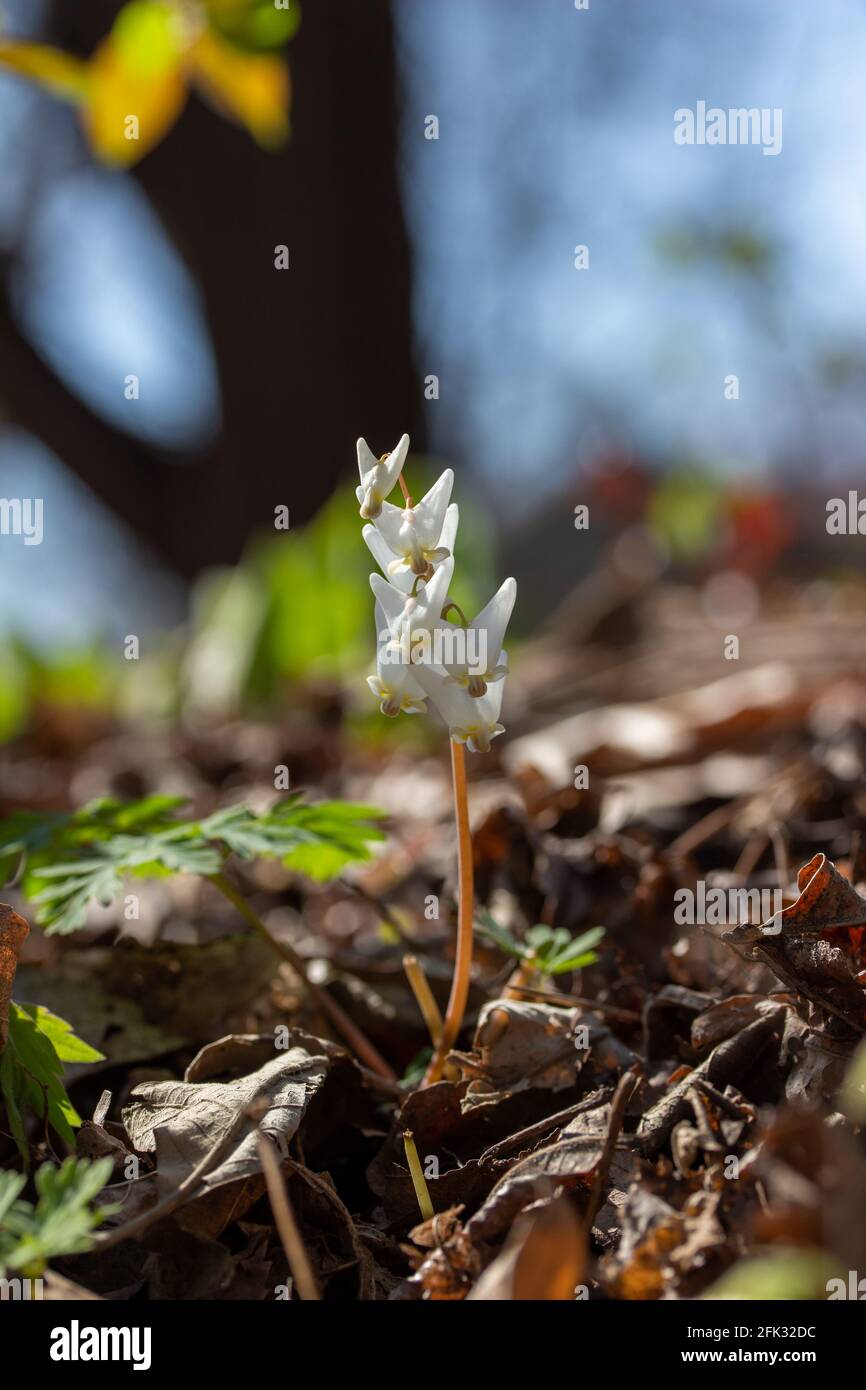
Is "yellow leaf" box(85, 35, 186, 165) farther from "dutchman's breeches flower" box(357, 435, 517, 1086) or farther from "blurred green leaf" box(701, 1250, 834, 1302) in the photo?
"blurred green leaf" box(701, 1250, 834, 1302)

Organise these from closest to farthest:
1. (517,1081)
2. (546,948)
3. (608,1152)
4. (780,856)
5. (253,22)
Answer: (608,1152), (517,1081), (546,948), (780,856), (253,22)

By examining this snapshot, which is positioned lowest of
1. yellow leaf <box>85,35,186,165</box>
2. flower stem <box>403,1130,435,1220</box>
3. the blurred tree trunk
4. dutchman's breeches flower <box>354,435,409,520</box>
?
flower stem <box>403,1130,435,1220</box>

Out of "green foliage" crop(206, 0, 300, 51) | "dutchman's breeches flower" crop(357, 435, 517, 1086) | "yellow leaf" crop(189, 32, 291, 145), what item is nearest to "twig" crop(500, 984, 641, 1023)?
"dutchman's breeches flower" crop(357, 435, 517, 1086)

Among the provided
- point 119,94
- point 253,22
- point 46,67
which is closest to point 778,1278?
point 253,22

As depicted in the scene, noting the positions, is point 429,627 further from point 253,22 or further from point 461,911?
point 253,22

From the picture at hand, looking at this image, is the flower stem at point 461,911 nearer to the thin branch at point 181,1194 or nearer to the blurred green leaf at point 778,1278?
the thin branch at point 181,1194

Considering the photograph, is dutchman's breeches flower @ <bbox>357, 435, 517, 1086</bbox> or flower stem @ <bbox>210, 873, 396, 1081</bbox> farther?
flower stem @ <bbox>210, 873, 396, 1081</bbox>
